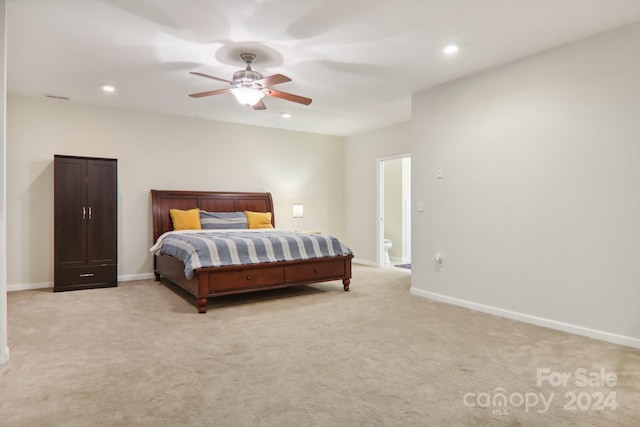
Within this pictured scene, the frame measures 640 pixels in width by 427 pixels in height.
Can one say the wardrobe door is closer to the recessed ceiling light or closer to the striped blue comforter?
the striped blue comforter

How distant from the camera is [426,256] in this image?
4.64 meters

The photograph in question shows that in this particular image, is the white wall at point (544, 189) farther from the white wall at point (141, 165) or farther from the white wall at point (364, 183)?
the white wall at point (141, 165)

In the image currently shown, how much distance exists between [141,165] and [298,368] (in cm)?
448

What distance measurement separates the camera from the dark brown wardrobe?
482 centimetres

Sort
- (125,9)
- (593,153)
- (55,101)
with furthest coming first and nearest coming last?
(55,101) < (593,153) < (125,9)

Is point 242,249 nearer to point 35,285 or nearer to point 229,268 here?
point 229,268

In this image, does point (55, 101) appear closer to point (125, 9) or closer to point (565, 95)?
point (125, 9)

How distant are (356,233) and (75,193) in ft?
15.7

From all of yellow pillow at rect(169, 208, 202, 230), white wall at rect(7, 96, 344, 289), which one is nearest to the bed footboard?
yellow pillow at rect(169, 208, 202, 230)

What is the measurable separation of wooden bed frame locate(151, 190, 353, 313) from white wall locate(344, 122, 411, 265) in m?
1.80

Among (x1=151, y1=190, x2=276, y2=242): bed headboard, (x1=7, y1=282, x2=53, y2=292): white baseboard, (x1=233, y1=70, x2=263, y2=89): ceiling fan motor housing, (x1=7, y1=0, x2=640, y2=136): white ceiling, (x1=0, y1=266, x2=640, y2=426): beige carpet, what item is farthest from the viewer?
(x1=151, y1=190, x2=276, y2=242): bed headboard

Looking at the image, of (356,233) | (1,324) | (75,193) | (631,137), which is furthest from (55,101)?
(631,137)

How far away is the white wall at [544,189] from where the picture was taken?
9.89 feet

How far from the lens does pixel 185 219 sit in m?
5.62
